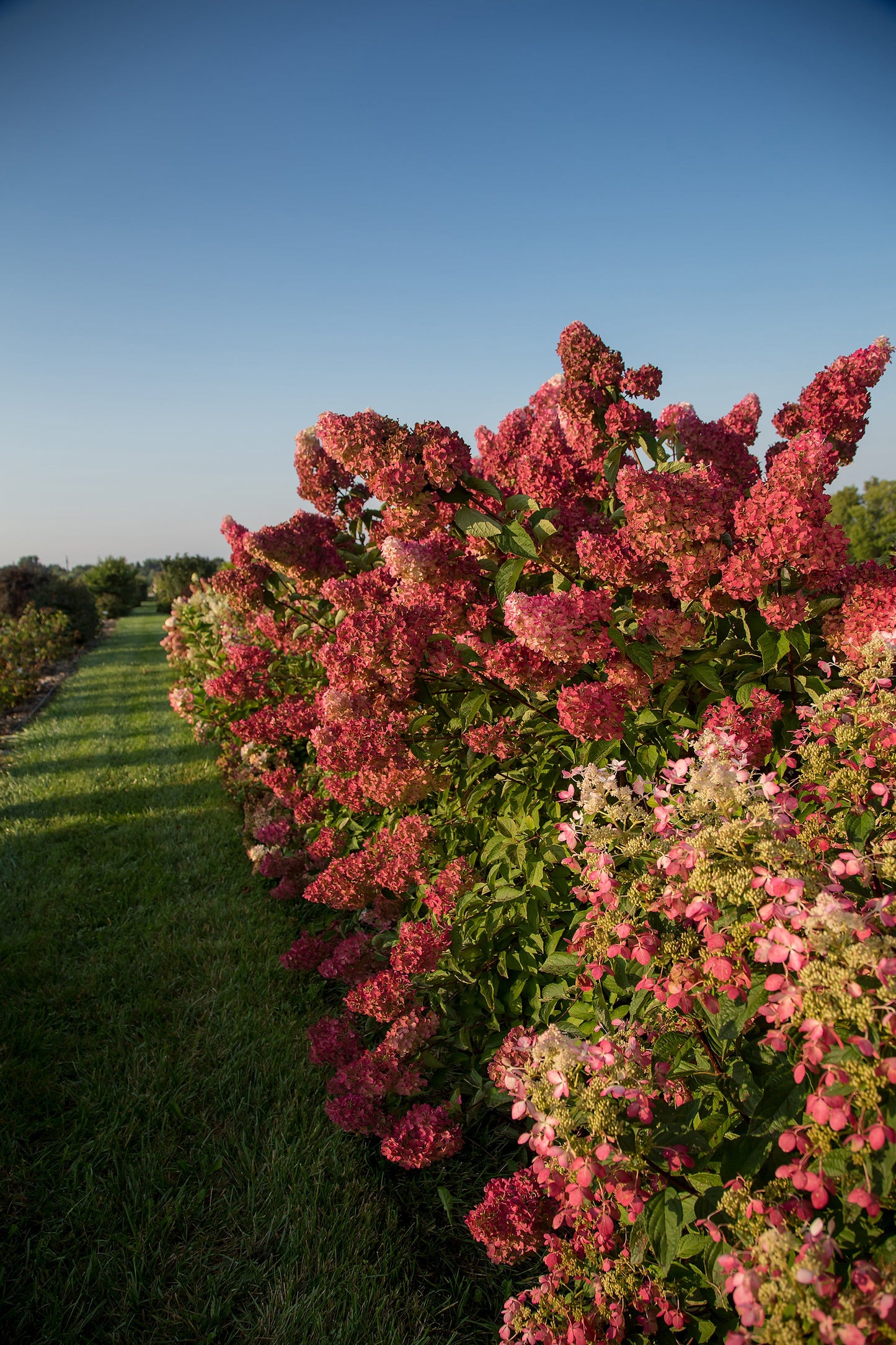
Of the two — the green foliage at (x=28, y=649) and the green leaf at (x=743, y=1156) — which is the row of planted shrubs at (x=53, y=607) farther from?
the green leaf at (x=743, y=1156)

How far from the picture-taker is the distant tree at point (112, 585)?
35.8 m

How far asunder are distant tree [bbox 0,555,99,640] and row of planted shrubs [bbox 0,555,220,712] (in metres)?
0.02

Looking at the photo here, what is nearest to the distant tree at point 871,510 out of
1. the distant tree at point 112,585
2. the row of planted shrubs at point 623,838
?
the row of planted shrubs at point 623,838

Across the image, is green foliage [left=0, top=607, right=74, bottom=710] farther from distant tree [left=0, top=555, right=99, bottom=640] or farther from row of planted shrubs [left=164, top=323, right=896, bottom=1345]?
row of planted shrubs [left=164, top=323, right=896, bottom=1345]

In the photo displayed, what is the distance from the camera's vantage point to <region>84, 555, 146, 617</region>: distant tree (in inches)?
1411

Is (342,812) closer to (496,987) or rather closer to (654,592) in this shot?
(496,987)

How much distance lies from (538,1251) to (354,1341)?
1.92 feet

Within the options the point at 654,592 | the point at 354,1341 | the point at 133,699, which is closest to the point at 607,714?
the point at 654,592

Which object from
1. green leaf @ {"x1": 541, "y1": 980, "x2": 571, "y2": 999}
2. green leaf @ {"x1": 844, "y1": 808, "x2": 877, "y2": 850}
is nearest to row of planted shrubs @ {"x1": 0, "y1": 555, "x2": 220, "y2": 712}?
green leaf @ {"x1": 541, "y1": 980, "x2": 571, "y2": 999}

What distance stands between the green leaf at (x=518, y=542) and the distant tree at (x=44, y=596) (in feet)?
71.3

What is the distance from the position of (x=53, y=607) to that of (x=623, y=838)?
Answer: 77.1 feet

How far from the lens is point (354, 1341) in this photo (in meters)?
1.92

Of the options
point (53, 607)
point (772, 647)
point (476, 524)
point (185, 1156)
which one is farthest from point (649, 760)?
point (53, 607)

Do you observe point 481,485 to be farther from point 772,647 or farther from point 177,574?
point 177,574
